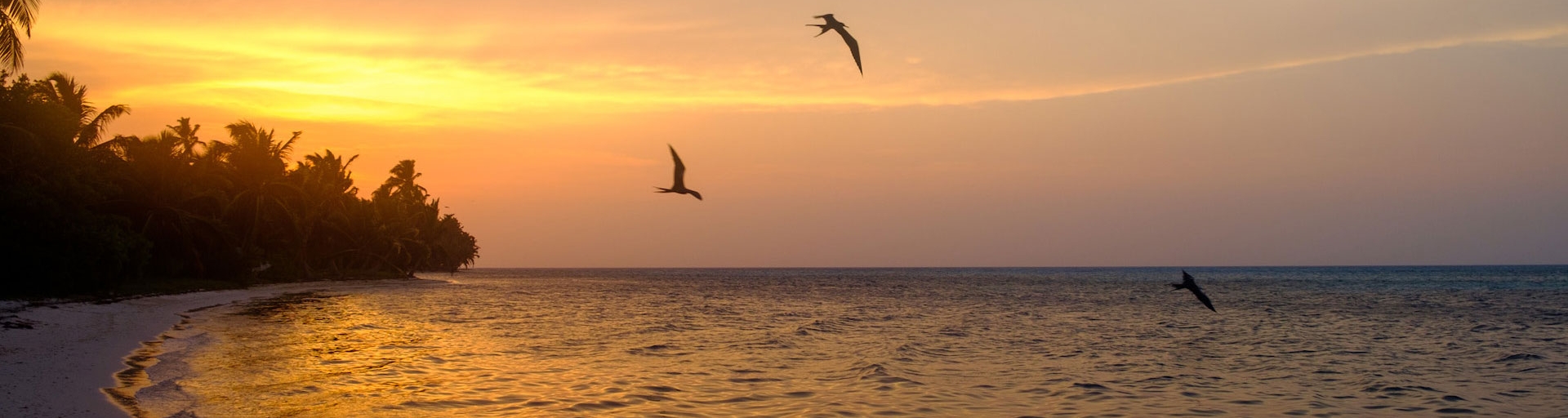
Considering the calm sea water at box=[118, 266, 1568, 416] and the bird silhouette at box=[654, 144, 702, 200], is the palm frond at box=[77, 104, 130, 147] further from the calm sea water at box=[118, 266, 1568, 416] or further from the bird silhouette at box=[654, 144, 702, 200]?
the bird silhouette at box=[654, 144, 702, 200]

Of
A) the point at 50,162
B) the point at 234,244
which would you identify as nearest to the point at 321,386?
the point at 50,162

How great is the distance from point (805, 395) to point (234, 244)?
46541 mm

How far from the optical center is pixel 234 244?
53969 mm

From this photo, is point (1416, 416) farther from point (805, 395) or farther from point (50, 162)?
point (50, 162)

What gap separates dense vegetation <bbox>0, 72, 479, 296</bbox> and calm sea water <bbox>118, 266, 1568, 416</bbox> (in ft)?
15.2

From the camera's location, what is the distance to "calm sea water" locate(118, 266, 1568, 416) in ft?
50.7

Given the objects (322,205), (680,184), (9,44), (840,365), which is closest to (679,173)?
(680,184)

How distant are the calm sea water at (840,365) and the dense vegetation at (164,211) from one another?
464cm

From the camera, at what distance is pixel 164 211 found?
149 feet

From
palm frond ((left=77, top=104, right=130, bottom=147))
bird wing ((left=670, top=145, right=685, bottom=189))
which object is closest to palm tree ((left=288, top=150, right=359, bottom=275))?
palm frond ((left=77, top=104, right=130, bottom=147))

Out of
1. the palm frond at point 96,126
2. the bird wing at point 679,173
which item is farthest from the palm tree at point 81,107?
the bird wing at point 679,173

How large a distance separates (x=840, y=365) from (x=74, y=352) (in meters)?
13.1

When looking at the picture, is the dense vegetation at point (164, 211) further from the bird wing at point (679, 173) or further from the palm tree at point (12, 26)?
the bird wing at point (679, 173)

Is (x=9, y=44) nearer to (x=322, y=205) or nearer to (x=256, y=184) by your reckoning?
(x=256, y=184)
